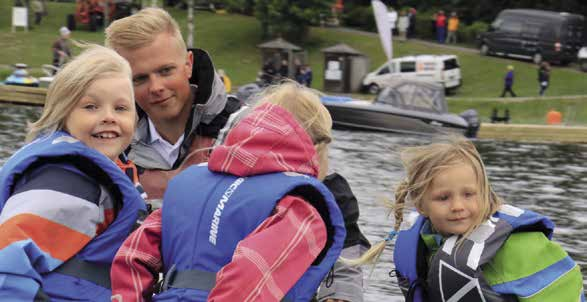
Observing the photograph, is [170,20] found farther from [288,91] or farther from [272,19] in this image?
[272,19]

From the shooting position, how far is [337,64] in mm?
42250

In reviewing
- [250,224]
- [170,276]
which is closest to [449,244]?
[250,224]

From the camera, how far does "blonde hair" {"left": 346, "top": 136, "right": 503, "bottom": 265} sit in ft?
14.8

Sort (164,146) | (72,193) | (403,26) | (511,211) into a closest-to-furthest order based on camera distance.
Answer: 1. (72,193)
2. (511,211)
3. (164,146)
4. (403,26)

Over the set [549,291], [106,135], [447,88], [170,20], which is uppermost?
[170,20]

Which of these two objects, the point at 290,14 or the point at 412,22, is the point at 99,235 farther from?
the point at 412,22

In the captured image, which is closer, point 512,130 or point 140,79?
point 140,79

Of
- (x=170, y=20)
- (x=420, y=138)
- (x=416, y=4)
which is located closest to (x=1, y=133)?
(x=420, y=138)

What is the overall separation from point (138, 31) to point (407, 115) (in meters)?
23.3

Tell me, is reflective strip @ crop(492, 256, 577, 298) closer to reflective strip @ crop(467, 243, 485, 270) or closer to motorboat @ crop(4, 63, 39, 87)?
reflective strip @ crop(467, 243, 485, 270)

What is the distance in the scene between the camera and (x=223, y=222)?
3.74 meters

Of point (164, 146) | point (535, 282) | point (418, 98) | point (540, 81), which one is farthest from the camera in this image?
point (540, 81)

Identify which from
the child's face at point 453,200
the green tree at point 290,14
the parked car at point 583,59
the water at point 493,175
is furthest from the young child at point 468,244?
the green tree at point 290,14

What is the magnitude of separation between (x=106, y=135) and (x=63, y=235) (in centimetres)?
41
